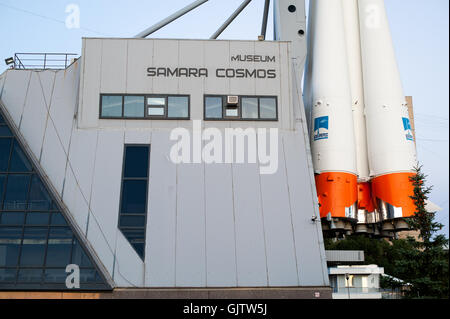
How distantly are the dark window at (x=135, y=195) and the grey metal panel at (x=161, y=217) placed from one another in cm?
23

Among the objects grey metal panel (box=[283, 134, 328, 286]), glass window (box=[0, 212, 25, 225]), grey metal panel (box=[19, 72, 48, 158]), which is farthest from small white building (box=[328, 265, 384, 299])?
glass window (box=[0, 212, 25, 225])

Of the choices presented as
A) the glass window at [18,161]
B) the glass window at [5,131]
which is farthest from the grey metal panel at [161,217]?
the glass window at [5,131]

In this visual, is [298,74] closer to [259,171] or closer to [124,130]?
[259,171]

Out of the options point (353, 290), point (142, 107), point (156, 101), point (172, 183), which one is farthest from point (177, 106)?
point (353, 290)

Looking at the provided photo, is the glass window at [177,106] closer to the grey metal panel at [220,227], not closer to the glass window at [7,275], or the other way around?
the grey metal panel at [220,227]

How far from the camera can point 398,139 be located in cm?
2695

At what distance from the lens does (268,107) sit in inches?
880

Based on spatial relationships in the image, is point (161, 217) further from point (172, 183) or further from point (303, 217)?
point (303, 217)

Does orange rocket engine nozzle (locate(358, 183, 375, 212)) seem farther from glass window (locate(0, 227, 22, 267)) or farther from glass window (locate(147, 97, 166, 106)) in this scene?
glass window (locate(0, 227, 22, 267))

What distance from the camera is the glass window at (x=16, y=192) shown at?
19266 mm

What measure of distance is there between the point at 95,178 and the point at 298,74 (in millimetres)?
11067

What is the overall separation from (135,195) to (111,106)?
443 centimetres

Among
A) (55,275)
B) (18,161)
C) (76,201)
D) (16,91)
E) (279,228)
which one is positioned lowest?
(55,275)
